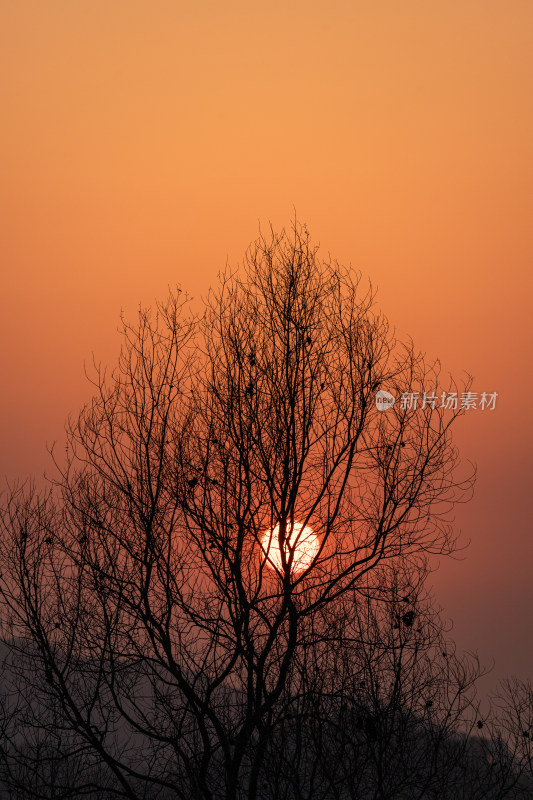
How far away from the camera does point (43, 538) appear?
428 inches

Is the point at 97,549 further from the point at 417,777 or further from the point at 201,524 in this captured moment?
the point at 417,777

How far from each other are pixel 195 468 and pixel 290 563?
166cm

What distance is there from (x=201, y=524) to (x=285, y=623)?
5.32 ft

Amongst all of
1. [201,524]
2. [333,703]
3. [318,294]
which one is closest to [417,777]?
[333,703]

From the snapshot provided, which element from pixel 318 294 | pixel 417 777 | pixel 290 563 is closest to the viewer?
pixel 290 563

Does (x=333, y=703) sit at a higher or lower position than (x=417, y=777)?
higher

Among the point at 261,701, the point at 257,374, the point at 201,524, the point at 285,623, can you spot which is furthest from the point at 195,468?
the point at 261,701

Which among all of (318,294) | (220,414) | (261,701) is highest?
(318,294)

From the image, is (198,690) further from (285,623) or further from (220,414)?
(220,414)

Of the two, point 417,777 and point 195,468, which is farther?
point 417,777

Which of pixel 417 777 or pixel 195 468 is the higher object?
pixel 195 468

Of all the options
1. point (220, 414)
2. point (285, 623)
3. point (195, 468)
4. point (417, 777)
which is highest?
point (220, 414)

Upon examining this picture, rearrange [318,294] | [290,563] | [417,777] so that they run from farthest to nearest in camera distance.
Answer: [417,777]
[318,294]
[290,563]

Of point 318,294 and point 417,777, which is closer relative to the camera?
point 318,294
